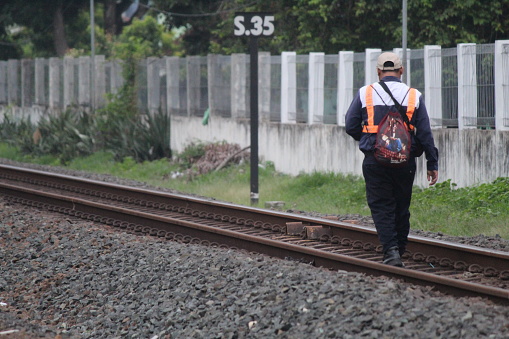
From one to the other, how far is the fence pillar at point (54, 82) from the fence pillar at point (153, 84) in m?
7.68

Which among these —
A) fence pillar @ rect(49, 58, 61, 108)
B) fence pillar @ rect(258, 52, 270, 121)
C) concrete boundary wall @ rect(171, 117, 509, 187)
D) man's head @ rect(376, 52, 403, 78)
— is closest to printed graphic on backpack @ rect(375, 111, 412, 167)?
man's head @ rect(376, 52, 403, 78)

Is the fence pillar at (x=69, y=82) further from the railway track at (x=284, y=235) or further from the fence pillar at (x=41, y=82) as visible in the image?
the railway track at (x=284, y=235)

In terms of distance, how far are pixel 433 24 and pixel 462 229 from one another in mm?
12328

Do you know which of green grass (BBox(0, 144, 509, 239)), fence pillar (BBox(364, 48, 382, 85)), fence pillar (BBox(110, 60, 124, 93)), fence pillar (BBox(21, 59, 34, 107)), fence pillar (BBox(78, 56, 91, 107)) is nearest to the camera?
green grass (BBox(0, 144, 509, 239))

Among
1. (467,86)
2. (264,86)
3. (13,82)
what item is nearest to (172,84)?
(264,86)

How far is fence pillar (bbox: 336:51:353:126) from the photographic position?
59.3 ft

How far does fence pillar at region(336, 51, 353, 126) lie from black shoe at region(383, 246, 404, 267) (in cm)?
1035

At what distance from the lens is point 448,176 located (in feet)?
49.9

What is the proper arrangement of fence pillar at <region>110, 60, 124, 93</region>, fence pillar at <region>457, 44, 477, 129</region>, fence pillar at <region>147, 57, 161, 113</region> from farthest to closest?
1. fence pillar at <region>110, 60, 124, 93</region>
2. fence pillar at <region>147, 57, 161, 113</region>
3. fence pillar at <region>457, 44, 477, 129</region>

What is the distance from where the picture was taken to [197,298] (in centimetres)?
720

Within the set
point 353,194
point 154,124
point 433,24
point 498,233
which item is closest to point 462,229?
point 498,233

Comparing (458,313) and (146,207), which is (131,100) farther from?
(458,313)

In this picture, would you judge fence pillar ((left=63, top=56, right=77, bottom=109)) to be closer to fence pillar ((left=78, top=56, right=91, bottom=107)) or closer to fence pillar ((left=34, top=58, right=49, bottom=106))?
fence pillar ((left=78, top=56, right=91, bottom=107))

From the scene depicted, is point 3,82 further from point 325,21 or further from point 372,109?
point 372,109
